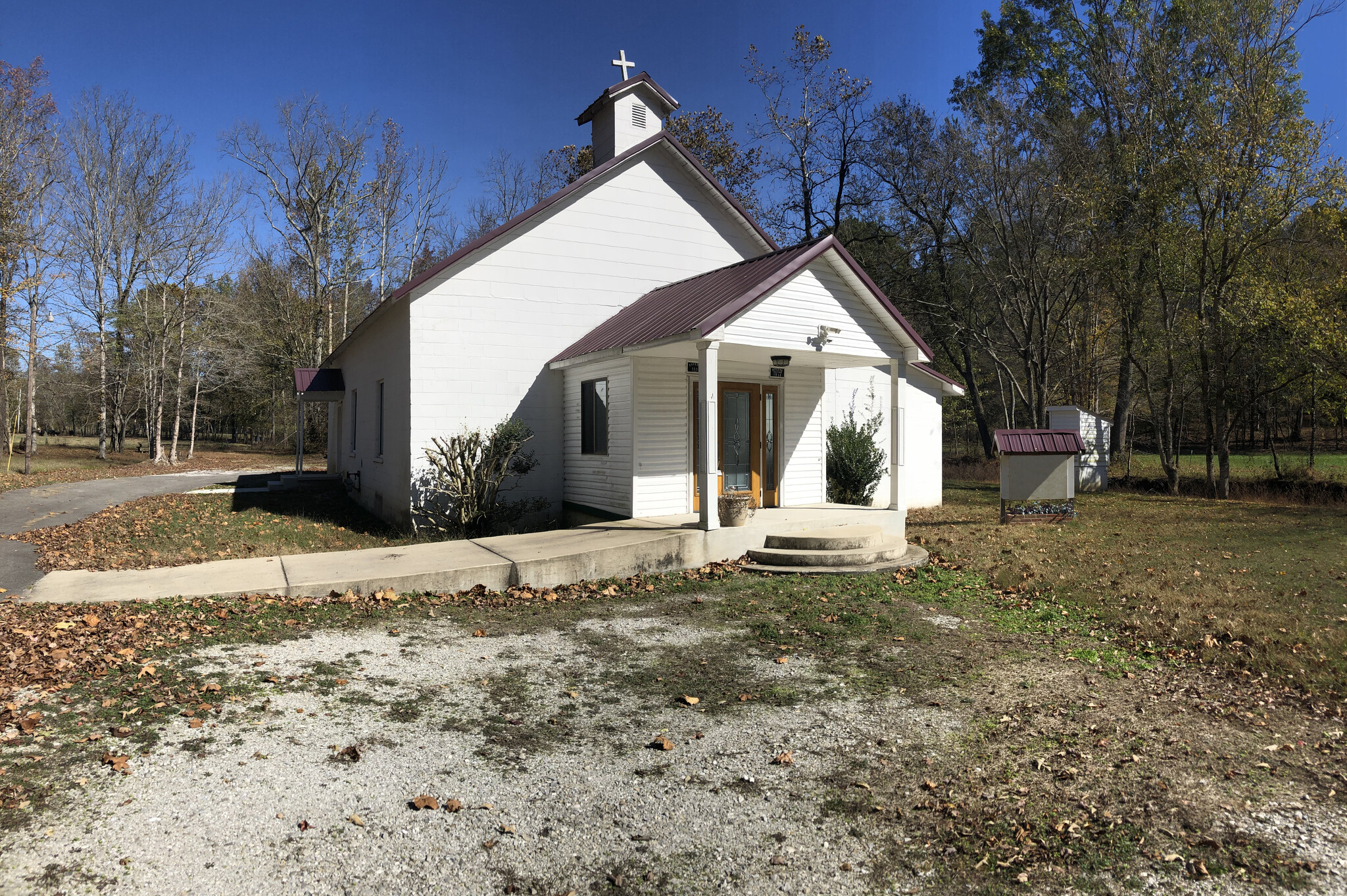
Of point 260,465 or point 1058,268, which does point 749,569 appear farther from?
point 260,465

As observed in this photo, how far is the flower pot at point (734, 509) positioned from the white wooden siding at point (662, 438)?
154 cm

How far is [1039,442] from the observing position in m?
14.4

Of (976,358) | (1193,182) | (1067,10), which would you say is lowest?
(976,358)

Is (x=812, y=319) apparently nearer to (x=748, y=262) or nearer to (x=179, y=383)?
(x=748, y=262)

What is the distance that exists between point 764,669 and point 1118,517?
1240 centimetres

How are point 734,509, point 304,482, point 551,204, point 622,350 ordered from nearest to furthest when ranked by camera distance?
1. point 734,509
2. point 622,350
3. point 551,204
4. point 304,482

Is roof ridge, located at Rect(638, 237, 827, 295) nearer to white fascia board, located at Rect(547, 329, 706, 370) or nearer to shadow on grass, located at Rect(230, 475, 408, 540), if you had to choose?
white fascia board, located at Rect(547, 329, 706, 370)

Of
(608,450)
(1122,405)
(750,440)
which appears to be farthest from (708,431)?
(1122,405)

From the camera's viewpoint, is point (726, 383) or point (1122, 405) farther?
point (1122, 405)

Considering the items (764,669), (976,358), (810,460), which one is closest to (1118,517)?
(810,460)

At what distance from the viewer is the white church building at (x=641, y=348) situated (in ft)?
36.5

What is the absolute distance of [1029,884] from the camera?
3307mm

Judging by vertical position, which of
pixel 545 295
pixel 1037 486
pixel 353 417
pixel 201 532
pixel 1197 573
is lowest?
pixel 1197 573

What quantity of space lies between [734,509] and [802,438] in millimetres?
3492
